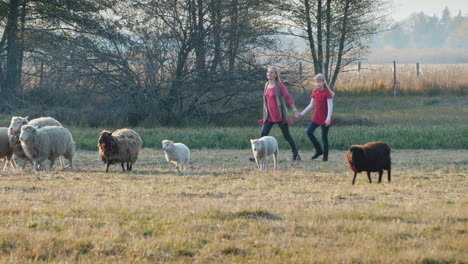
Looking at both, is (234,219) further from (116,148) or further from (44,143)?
(44,143)

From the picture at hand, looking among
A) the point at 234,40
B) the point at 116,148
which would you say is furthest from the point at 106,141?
the point at 234,40

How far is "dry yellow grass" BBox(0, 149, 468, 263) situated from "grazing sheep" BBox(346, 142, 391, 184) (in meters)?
0.36

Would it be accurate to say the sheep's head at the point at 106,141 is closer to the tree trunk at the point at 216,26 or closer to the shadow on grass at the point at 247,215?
the shadow on grass at the point at 247,215

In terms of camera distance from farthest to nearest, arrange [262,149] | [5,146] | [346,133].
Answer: [346,133], [5,146], [262,149]

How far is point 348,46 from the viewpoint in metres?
34.4

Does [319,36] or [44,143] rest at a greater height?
[319,36]

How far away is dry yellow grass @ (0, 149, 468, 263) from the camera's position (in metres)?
7.16

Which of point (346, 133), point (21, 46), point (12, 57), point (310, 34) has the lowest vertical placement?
point (346, 133)

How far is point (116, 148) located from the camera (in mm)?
15094

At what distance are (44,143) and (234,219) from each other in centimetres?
778

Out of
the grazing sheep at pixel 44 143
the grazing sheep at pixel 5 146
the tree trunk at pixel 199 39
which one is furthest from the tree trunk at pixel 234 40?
the grazing sheep at pixel 5 146

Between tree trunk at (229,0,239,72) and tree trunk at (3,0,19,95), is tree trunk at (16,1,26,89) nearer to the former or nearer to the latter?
tree trunk at (3,0,19,95)

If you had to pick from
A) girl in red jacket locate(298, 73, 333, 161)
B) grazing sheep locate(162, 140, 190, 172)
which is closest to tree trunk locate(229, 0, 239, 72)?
girl in red jacket locate(298, 73, 333, 161)

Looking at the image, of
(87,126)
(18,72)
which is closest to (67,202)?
(87,126)
